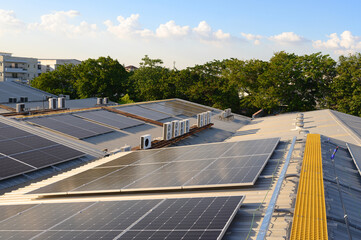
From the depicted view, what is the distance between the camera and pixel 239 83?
218ft

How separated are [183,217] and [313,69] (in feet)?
191

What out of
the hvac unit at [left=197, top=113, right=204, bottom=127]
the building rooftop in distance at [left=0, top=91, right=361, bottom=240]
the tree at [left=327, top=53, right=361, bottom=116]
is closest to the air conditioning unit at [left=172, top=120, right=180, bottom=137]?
the hvac unit at [left=197, top=113, right=204, bottom=127]

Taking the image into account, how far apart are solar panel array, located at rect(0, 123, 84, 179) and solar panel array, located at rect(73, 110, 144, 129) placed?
29.4 feet

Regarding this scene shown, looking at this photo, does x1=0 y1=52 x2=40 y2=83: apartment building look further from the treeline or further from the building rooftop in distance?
the building rooftop in distance

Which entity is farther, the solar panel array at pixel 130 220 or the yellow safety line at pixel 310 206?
the solar panel array at pixel 130 220

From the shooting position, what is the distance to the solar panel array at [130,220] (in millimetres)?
8013

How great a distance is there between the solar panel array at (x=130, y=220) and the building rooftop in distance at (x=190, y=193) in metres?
0.03

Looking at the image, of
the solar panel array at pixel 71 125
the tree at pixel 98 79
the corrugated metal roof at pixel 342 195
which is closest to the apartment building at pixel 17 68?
the tree at pixel 98 79

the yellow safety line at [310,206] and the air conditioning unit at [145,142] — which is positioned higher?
the yellow safety line at [310,206]

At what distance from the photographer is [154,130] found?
31.0 m

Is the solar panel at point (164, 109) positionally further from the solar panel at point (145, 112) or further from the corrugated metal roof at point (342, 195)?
the corrugated metal roof at point (342, 195)

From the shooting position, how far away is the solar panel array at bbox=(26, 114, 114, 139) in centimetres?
2484

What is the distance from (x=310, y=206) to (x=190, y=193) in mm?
4243

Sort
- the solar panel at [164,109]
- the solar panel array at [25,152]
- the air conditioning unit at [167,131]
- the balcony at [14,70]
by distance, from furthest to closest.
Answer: the balcony at [14,70], the solar panel at [164,109], the air conditioning unit at [167,131], the solar panel array at [25,152]
